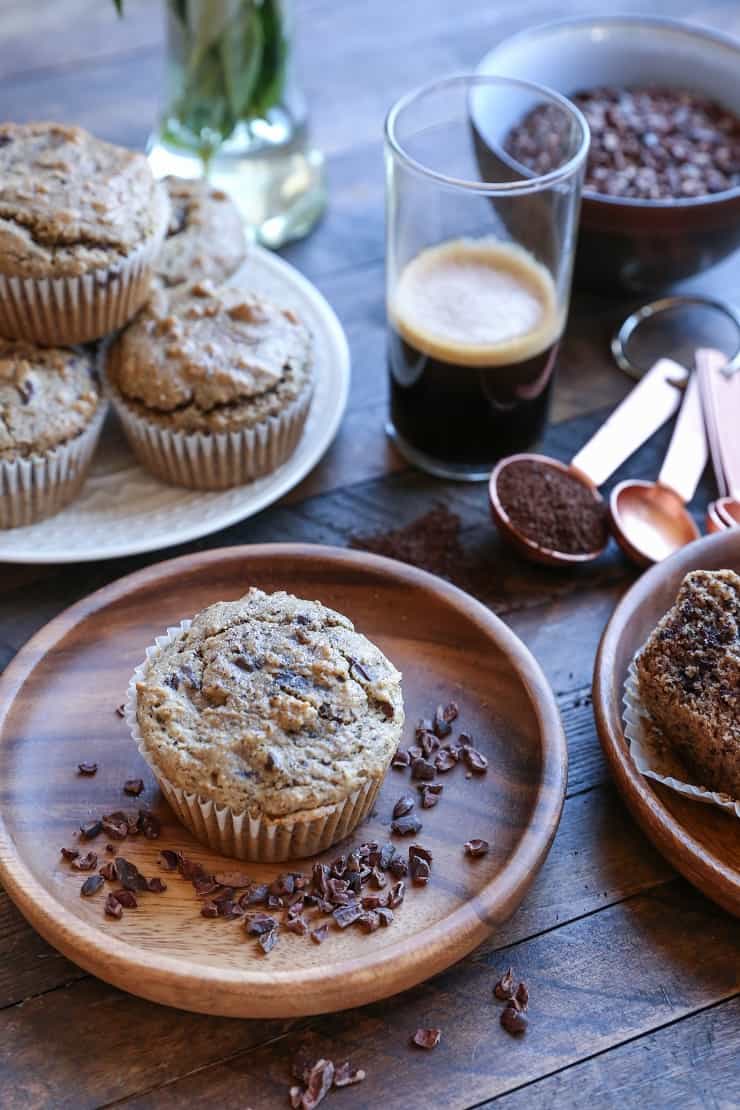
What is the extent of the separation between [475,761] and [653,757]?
0.25 metres

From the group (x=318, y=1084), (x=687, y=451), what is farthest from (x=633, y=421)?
(x=318, y=1084)

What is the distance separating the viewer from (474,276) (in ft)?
7.29

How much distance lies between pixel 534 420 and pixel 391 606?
563 millimetres

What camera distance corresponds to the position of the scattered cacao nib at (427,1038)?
1.47 meters

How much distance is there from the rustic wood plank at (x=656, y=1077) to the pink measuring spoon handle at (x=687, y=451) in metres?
0.96

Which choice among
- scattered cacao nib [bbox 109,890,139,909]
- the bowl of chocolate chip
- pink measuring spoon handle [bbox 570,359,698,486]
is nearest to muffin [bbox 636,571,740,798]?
pink measuring spoon handle [bbox 570,359,698,486]

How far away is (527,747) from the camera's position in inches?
66.7

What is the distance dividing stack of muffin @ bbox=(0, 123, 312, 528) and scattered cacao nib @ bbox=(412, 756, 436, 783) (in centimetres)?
67

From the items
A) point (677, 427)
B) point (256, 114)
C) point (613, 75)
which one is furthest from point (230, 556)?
point (613, 75)

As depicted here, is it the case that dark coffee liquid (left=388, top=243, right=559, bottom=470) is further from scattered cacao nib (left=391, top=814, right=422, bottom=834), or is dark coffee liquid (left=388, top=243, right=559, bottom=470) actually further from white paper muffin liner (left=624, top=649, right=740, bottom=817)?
scattered cacao nib (left=391, top=814, right=422, bottom=834)

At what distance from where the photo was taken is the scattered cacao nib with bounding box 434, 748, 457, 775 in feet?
5.58

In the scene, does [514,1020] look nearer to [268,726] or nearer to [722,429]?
[268,726]

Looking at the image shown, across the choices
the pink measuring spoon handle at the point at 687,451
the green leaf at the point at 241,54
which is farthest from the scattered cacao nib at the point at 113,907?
the green leaf at the point at 241,54

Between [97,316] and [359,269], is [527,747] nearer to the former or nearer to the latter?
[97,316]
